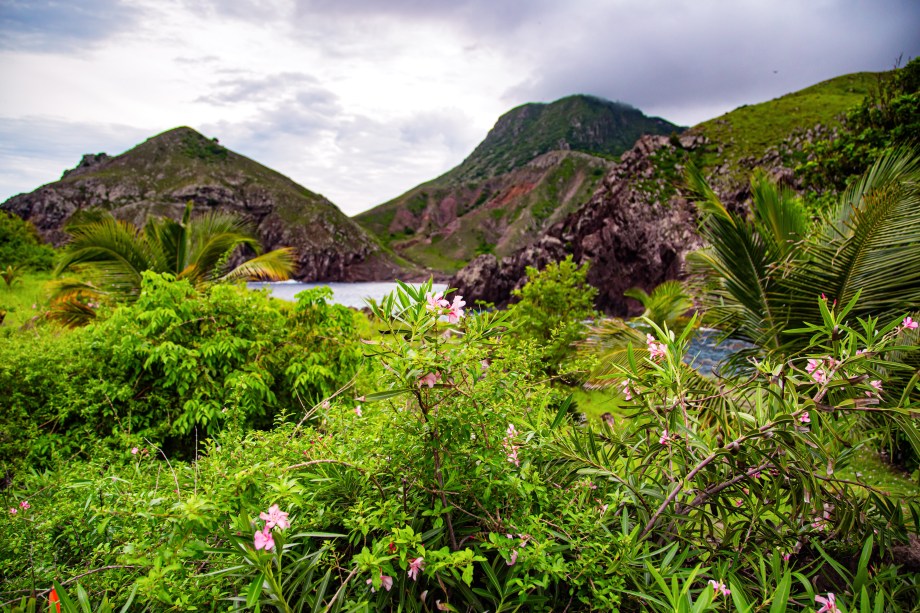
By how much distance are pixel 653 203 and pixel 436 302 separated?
52127 millimetres

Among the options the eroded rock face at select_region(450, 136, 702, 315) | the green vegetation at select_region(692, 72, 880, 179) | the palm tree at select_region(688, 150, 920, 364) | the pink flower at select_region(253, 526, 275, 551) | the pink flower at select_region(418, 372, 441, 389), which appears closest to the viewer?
the pink flower at select_region(253, 526, 275, 551)

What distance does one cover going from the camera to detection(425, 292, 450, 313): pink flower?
1.67 metres

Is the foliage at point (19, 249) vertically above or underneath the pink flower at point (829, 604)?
above

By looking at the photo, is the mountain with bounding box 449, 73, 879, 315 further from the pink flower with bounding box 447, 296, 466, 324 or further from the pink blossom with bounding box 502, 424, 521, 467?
the pink flower with bounding box 447, 296, 466, 324

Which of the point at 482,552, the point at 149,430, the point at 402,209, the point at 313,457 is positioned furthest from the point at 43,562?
the point at 402,209

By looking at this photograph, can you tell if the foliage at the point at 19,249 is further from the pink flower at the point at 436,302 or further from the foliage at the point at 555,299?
the pink flower at the point at 436,302

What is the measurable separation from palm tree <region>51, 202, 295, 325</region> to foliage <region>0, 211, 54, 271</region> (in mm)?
11216

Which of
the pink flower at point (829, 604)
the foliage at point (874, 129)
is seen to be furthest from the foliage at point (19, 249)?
the foliage at point (874, 129)

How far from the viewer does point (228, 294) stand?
17.4 feet

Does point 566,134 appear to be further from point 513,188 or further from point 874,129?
point 874,129

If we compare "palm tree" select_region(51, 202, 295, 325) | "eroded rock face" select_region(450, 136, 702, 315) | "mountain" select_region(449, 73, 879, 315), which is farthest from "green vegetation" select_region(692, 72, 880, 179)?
"palm tree" select_region(51, 202, 295, 325)

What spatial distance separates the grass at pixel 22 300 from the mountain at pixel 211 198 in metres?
73.2

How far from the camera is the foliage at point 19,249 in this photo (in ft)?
54.5

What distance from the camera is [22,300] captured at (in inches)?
462
